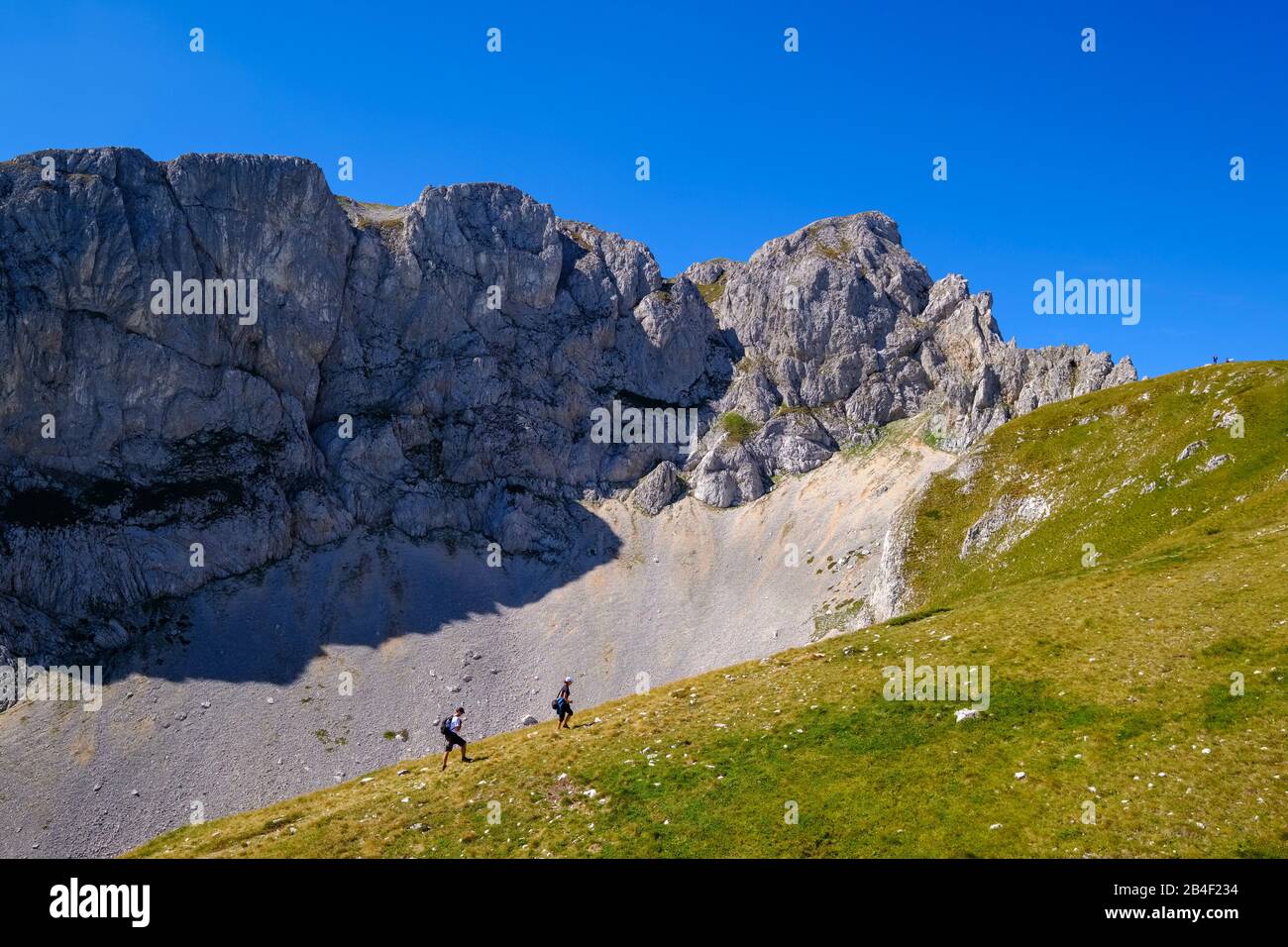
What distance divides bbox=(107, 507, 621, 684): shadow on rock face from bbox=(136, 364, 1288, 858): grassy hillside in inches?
3395

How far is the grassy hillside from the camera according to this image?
2025cm

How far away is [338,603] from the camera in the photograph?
12112 cm

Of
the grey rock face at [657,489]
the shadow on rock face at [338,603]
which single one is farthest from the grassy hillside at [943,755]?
the grey rock face at [657,489]

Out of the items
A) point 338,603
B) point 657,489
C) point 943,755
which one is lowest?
point 338,603

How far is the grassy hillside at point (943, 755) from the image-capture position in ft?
66.4

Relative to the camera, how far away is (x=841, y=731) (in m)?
27.6

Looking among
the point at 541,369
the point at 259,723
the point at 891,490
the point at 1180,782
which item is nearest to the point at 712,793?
the point at 1180,782

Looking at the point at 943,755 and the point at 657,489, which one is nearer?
the point at 943,755

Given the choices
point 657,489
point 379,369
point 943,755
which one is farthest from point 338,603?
point 943,755

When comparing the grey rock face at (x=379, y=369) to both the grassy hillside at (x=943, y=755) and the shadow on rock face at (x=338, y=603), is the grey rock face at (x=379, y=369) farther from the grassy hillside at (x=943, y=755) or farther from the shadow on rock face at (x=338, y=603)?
the grassy hillside at (x=943, y=755)

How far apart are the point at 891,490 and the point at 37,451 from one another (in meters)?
139

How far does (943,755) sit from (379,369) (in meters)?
149

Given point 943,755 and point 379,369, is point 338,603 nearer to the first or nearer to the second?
point 379,369
